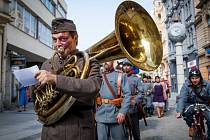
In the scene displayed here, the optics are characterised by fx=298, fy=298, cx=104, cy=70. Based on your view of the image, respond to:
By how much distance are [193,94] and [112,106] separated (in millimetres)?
2090

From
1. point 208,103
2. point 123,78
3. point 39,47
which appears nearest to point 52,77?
point 123,78

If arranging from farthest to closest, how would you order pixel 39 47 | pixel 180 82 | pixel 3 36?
pixel 39 47 < pixel 3 36 < pixel 180 82

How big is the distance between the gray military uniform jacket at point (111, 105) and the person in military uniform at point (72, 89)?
2.26 meters

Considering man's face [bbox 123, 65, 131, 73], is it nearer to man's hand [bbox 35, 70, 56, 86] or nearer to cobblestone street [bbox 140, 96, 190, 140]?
cobblestone street [bbox 140, 96, 190, 140]

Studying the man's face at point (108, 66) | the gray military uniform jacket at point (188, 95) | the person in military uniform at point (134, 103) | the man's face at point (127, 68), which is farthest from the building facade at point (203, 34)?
the man's face at point (108, 66)

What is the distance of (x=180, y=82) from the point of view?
41.8 ft

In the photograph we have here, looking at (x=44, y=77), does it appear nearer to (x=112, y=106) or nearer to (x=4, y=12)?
(x=112, y=106)

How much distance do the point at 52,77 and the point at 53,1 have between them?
27.9 m

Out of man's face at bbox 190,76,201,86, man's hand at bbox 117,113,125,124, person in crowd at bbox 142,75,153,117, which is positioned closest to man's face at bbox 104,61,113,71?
man's hand at bbox 117,113,125,124

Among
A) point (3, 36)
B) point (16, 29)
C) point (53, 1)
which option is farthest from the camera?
point (53, 1)

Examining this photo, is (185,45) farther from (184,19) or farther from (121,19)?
(121,19)

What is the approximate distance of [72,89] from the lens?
2.12m

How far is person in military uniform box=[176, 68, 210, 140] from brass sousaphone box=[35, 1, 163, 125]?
2.47 m

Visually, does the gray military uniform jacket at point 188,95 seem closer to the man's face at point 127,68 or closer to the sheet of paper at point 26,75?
the man's face at point 127,68
